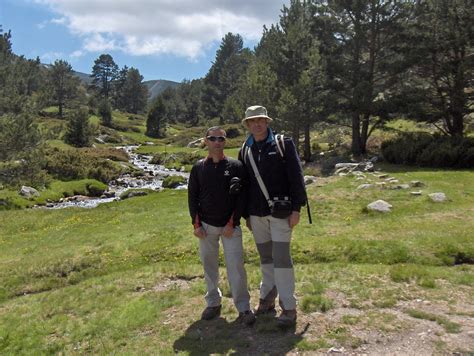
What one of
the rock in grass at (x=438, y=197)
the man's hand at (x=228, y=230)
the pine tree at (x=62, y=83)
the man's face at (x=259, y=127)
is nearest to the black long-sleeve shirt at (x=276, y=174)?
the man's face at (x=259, y=127)

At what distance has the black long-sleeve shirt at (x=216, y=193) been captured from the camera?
25.8 feet

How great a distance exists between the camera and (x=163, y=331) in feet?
27.7

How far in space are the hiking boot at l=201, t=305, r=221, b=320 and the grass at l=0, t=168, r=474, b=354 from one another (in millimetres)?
223

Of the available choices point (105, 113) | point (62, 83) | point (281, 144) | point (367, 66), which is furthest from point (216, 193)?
point (62, 83)

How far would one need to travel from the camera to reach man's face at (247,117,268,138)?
7.57 m

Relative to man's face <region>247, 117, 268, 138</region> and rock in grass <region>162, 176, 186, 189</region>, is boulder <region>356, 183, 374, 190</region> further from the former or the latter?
rock in grass <region>162, 176, 186, 189</region>

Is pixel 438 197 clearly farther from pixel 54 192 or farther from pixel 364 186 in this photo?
pixel 54 192

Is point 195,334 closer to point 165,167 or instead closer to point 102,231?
point 102,231

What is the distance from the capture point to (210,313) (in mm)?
8547

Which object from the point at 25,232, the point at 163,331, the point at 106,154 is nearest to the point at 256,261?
the point at 163,331

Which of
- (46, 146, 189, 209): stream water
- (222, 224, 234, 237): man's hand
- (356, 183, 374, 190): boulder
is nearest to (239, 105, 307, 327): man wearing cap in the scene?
(222, 224, 234, 237): man's hand

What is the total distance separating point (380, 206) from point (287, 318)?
37.8ft

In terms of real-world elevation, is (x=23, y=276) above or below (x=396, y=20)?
below

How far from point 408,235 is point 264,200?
822 centimetres
